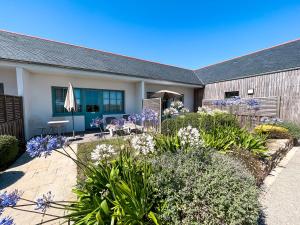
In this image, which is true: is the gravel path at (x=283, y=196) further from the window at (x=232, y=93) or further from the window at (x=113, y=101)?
the window at (x=113, y=101)

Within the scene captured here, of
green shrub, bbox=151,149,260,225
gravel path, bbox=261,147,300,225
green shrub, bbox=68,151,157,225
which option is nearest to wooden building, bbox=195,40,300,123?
gravel path, bbox=261,147,300,225

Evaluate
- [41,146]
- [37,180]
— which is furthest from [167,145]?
[37,180]

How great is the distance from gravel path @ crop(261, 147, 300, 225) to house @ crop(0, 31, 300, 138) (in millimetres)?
6943

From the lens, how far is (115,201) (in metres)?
1.92

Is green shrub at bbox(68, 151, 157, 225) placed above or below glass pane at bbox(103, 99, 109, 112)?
below

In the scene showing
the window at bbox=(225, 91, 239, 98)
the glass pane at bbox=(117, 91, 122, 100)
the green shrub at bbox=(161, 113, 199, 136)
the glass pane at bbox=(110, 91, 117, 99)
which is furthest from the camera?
the window at bbox=(225, 91, 239, 98)

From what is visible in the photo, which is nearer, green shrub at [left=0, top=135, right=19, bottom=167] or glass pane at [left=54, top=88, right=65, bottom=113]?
green shrub at [left=0, top=135, right=19, bottom=167]

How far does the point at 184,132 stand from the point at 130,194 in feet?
5.10

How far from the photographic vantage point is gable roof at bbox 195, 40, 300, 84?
9875 millimetres

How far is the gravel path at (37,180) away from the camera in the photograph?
2.63m

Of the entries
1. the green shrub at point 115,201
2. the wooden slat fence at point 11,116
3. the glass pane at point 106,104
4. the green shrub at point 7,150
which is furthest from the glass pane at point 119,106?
the green shrub at point 115,201

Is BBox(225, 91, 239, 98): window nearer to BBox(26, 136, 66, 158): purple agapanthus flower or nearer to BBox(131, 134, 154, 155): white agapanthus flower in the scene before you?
BBox(131, 134, 154, 155): white agapanthus flower

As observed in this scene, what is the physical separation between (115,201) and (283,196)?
3403 millimetres

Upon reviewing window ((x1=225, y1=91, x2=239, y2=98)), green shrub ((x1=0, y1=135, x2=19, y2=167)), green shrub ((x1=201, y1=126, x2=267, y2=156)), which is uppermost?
window ((x1=225, y1=91, x2=239, y2=98))
